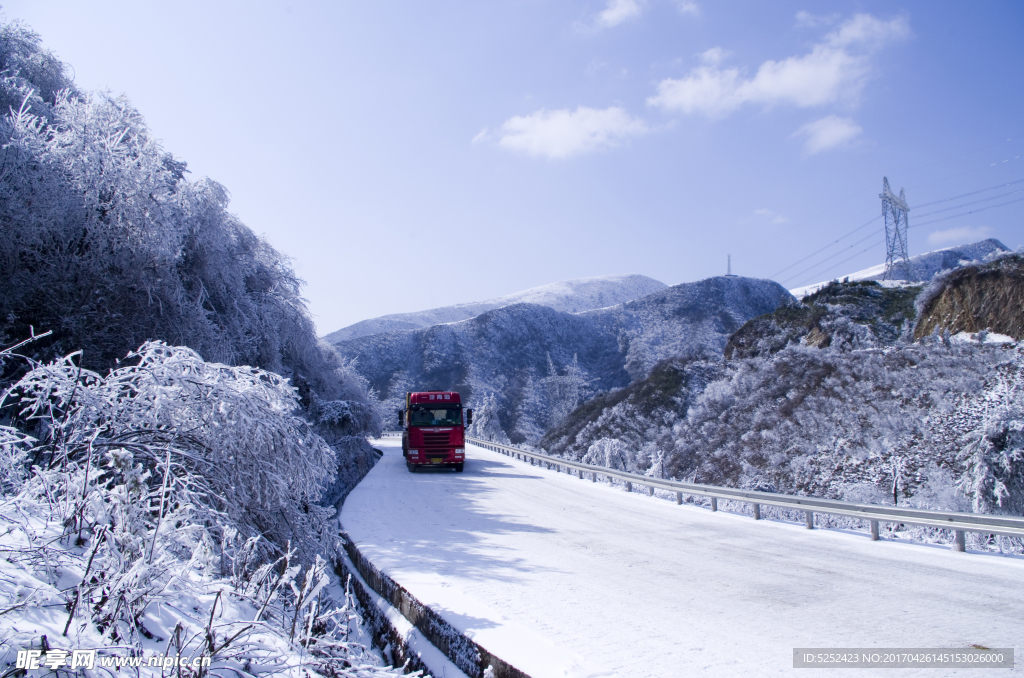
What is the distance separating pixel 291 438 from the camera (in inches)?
298

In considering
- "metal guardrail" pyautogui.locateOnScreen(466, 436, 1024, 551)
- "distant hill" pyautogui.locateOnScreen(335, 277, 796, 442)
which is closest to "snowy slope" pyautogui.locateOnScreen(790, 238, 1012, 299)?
"distant hill" pyautogui.locateOnScreen(335, 277, 796, 442)

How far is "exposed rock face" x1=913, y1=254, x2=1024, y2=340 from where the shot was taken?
23422mm

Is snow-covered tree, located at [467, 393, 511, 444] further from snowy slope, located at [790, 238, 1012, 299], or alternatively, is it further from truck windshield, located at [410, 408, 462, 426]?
snowy slope, located at [790, 238, 1012, 299]

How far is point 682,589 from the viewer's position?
6754mm

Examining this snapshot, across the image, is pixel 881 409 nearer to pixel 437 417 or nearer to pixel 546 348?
pixel 437 417

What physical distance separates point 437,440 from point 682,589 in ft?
Answer: 57.3

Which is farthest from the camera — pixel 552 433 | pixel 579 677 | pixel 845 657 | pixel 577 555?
pixel 552 433

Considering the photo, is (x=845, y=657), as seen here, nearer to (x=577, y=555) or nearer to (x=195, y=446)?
(x=577, y=555)

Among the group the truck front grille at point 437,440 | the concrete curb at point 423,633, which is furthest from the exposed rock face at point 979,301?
the concrete curb at point 423,633

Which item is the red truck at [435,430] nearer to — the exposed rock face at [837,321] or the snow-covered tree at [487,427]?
the exposed rock face at [837,321]

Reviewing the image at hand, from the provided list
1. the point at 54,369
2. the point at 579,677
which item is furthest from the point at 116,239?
the point at 579,677

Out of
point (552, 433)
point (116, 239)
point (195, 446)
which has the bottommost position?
point (552, 433)

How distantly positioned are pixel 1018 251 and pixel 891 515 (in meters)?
25.3

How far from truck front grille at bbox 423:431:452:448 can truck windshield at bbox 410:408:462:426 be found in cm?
55
